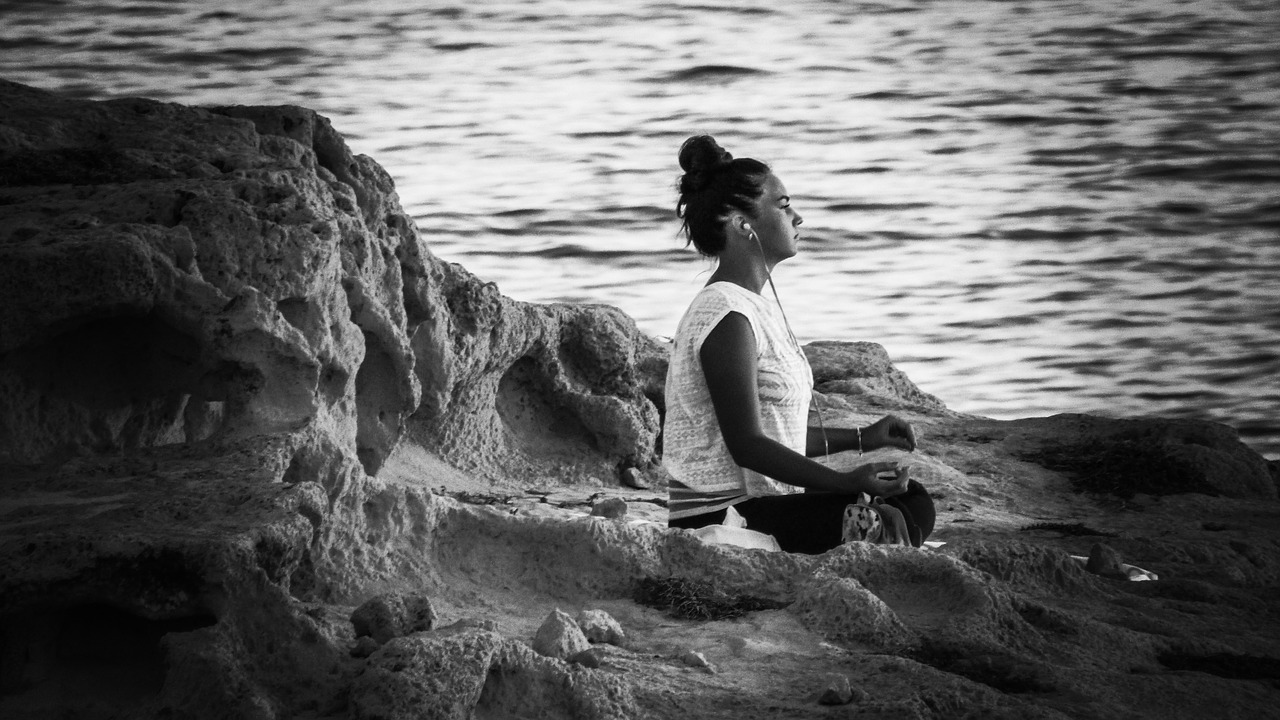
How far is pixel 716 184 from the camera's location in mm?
3854

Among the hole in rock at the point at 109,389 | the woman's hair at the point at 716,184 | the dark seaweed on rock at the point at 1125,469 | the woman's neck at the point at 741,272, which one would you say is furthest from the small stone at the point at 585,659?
the dark seaweed on rock at the point at 1125,469

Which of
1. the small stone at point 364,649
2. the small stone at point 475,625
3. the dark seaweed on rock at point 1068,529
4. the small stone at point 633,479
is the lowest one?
the small stone at point 633,479

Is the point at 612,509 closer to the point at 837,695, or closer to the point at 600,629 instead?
the point at 600,629

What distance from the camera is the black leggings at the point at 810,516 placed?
3574 mm

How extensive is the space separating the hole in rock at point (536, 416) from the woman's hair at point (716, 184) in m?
1.50

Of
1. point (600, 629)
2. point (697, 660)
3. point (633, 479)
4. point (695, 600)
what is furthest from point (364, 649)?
point (633, 479)

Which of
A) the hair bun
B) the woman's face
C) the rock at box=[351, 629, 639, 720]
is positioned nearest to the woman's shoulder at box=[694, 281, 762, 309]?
the woman's face

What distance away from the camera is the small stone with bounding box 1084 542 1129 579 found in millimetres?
3719

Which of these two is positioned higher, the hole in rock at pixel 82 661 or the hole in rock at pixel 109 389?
the hole in rock at pixel 109 389

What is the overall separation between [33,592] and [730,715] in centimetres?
123

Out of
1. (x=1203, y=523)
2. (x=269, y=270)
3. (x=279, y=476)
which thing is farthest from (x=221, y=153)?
(x=1203, y=523)

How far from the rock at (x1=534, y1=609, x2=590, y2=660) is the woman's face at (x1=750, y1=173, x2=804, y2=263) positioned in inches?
54.4

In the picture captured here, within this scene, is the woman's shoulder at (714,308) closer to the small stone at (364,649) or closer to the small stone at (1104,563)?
the small stone at (1104,563)

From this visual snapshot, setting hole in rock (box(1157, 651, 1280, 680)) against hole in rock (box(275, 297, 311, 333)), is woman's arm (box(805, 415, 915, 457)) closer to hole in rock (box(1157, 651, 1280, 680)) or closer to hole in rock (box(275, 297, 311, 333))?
hole in rock (box(1157, 651, 1280, 680))
